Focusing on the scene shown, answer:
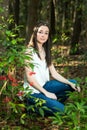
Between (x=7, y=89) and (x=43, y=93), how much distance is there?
1.58 ft

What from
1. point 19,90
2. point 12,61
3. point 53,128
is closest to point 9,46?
point 12,61

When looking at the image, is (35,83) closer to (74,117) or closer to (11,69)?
(11,69)

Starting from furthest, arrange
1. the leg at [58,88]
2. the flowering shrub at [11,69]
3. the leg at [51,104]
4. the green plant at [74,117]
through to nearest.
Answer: the leg at [58,88], the leg at [51,104], the flowering shrub at [11,69], the green plant at [74,117]

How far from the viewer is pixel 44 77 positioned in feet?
15.2

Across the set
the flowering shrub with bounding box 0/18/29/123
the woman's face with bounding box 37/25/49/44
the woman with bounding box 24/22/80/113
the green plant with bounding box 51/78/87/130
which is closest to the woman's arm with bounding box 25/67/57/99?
the woman with bounding box 24/22/80/113

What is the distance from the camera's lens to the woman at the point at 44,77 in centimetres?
424

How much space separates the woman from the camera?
4.24 meters

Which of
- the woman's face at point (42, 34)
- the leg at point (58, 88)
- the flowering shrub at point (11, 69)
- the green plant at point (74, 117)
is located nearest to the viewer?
the green plant at point (74, 117)

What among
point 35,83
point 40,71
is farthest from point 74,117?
point 40,71

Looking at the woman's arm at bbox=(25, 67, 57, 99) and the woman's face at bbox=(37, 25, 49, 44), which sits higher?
the woman's face at bbox=(37, 25, 49, 44)

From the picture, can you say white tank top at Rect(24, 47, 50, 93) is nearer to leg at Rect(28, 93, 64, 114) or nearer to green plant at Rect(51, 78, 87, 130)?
leg at Rect(28, 93, 64, 114)

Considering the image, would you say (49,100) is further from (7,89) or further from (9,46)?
(9,46)

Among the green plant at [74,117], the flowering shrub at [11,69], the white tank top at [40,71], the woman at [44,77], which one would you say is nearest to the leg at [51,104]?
the woman at [44,77]

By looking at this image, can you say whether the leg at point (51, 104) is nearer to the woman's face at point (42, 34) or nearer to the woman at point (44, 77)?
the woman at point (44, 77)
